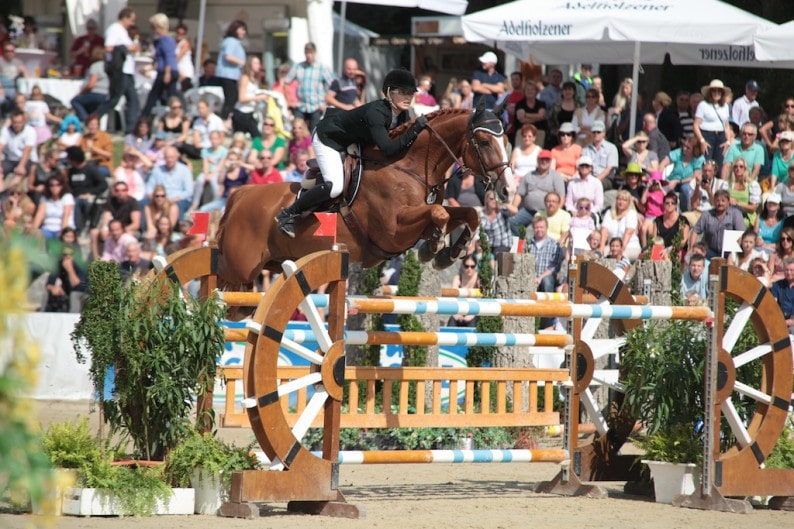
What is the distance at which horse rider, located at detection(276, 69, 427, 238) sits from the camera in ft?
19.9

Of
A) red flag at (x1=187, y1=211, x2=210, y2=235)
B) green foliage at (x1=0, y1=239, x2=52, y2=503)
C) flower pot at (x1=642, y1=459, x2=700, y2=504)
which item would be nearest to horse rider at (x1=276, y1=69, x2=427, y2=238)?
red flag at (x1=187, y1=211, x2=210, y2=235)

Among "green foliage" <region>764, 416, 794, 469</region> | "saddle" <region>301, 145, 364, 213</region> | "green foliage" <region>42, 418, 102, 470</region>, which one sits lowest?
"green foliage" <region>764, 416, 794, 469</region>

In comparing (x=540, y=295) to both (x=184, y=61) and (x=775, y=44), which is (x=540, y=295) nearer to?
(x=775, y=44)

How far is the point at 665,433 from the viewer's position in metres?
5.99

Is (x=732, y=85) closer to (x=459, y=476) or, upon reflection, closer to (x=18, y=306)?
(x=459, y=476)

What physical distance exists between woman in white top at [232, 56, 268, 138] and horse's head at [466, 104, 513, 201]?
7262mm

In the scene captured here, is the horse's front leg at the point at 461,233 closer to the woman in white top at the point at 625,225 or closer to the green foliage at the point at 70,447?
the green foliage at the point at 70,447

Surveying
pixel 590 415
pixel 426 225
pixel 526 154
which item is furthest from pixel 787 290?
pixel 426 225

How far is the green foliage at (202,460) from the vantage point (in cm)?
504

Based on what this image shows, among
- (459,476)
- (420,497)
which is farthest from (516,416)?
(459,476)

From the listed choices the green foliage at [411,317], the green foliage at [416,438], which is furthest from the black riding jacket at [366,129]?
the green foliage at [411,317]

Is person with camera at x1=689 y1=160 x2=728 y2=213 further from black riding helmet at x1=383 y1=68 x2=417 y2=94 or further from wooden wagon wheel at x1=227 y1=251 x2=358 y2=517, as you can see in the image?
wooden wagon wheel at x1=227 y1=251 x2=358 y2=517

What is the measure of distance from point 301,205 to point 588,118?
638 cm

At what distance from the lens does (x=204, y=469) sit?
5.02m
